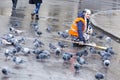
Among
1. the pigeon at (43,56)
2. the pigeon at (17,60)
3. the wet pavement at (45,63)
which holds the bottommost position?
Answer: the wet pavement at (45,63)

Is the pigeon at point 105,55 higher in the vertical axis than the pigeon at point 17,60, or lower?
lower

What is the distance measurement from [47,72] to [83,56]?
6.72ft

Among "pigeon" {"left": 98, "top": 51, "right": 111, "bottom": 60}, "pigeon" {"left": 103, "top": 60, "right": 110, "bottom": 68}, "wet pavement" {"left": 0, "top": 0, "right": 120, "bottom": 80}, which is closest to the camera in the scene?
"wet pavement" {"left": 0, "top": 0, "right": 120, "bottom": 80}

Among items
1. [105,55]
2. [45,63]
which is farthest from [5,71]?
[105,55]

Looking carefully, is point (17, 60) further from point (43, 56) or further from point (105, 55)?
point (105, 55)

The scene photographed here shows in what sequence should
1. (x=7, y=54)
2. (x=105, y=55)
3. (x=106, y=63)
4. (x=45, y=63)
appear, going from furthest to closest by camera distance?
1. (x=105, y=55)
2. (x=106, y=63)
3. (x=45, y=63)
4. (x=7, y=54)

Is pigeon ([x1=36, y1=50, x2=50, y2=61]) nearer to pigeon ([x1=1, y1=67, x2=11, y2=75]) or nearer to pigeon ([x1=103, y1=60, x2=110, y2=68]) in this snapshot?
pigeon ([x1=103, y1=60, x2=110, y2=68])

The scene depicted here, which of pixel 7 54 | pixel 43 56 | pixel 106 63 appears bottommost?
pixel 106 63

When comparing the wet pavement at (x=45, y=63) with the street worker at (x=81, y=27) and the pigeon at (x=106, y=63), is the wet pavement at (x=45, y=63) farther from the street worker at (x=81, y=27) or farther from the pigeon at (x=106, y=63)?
the street worker at (x=81, y=27)

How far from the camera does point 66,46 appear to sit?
12227 millimetres

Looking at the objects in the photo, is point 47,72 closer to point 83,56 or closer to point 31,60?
point 31,60

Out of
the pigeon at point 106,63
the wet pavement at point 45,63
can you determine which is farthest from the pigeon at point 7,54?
the pigeon at point 106,63

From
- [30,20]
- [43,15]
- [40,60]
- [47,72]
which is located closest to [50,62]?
[40,60]

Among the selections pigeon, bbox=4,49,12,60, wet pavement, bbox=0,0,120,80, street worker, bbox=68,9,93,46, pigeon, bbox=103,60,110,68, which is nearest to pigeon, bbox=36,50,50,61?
wet pavement, bbox=0,0,120,80
